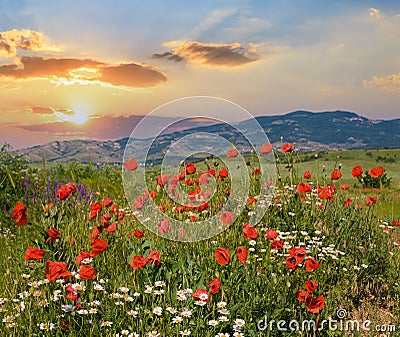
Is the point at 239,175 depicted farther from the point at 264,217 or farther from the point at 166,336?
the point at 166,336

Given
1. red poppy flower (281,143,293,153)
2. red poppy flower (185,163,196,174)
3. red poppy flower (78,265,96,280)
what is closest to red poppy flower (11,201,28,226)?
red poppy flower (78,265,96,280)

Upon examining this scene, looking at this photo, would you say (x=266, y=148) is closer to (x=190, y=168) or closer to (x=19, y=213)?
(x=190, y=168)

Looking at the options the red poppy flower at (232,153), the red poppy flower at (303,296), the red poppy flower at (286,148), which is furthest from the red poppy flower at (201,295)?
the red poppy flower at (286,148)

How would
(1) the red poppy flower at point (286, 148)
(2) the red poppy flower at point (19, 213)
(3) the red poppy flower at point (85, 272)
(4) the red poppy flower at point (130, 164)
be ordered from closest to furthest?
(3) the red poppy flower at point (85, 272) → (2) the red poppy flower at point (19, 213) → (4) the red poppy flower at point (130, 164) → (1) the red poppy flower at point (286, 148)

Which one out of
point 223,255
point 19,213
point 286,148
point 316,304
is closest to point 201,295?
point 223,255

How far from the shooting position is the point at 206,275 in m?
4.21

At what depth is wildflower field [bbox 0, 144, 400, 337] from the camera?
339 cm

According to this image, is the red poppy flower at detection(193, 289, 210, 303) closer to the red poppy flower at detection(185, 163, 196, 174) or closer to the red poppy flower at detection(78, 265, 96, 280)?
the red poppy flower at detection(78, 265, 96, 280)

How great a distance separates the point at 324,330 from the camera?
3875 mm

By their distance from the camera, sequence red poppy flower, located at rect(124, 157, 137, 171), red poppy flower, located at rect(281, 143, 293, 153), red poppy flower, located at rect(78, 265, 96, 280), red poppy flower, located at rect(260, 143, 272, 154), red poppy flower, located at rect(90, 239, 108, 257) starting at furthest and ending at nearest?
red poppy flower, located at rect(281, 143, 293, 153)
red poppy flower, located at rect(260, 143, 272, 154)
red poppy flower, located at rect(124, 157, 137, 171)
red poppy flower, located at rect(90, 239, 108, 257)
red poppy flower, located at rect(78, 265, 96, 280)

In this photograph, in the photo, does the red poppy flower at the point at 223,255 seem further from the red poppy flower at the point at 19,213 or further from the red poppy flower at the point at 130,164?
the red poppy flower at the point at 130,164

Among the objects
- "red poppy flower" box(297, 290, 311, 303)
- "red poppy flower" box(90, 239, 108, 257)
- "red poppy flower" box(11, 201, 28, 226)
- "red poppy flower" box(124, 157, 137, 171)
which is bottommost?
"red poppy flower" box(297, 290, 311, 303)

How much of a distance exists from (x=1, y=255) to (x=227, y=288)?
3412 millimetres

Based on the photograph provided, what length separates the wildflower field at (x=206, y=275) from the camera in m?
3.39
